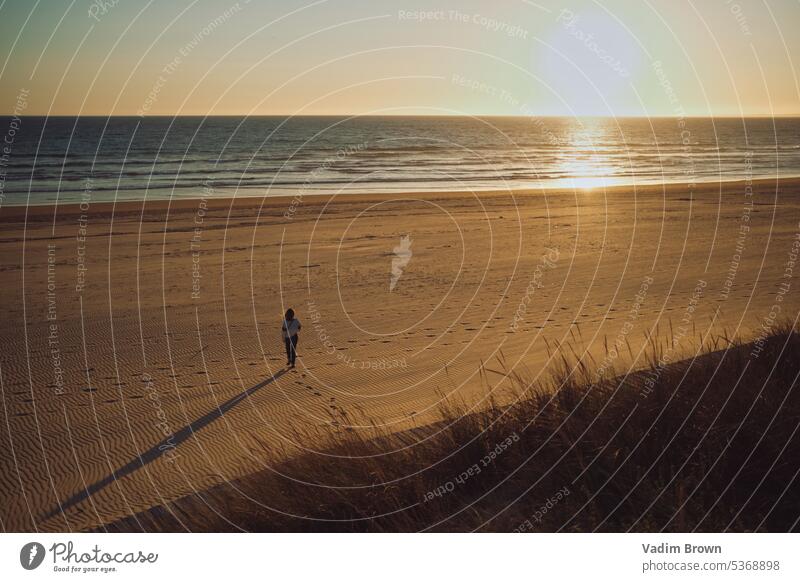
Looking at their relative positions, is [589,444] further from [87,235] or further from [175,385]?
[87,235]

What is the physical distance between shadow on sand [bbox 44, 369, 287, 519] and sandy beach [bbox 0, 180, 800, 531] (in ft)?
0.11

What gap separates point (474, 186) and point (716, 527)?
126ft

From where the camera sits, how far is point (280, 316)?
48.9 feet

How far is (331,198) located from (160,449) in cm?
2727

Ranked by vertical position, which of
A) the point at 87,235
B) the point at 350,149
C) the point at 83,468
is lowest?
the point at 83,468

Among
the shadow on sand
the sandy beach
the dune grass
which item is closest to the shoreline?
the sandy beach

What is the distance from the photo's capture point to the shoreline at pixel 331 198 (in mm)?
31938

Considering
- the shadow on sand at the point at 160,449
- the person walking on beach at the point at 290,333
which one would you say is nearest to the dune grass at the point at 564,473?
the shadow on sand at the point at 160,449

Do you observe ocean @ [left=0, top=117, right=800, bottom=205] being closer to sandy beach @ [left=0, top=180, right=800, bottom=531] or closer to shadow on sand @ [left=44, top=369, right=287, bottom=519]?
sandy beach @ [left=0, top=180, right=800, bottom=531]

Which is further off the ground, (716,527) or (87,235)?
(87,235)

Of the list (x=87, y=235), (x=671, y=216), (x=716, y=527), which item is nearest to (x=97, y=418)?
(x=716, y=527)

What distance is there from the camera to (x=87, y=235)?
84.6 ft

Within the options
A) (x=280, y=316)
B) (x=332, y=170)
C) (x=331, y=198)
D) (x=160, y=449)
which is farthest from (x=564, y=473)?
(x=332, y=170)
